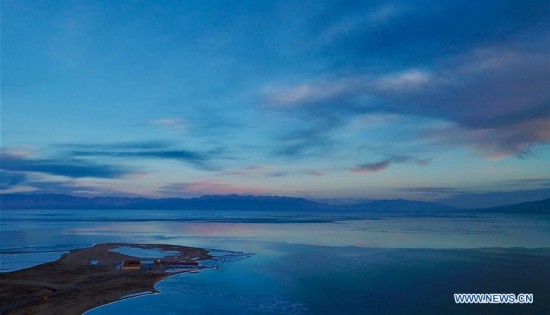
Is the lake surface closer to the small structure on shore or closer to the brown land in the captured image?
the brown land

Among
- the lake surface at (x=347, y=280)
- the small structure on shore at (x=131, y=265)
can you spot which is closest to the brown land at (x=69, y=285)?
the small structure on shore at (x=131, y=265)

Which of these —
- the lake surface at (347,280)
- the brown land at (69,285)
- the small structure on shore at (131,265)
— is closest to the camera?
the brown land at (69,285)

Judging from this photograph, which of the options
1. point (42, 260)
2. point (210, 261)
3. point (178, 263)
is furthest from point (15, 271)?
point (210, 261)

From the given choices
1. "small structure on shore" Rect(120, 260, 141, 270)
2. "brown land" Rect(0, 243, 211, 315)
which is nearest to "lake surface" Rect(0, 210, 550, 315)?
"brown land" Rect(0, 243, 211, 315)

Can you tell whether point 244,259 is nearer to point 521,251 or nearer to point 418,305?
point 418,305

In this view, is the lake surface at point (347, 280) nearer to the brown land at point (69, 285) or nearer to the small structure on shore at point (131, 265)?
the brown land at point (69, 285)

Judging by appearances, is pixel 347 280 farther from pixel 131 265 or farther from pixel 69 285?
pixel 69 285

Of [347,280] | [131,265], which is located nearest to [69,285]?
[131,265]

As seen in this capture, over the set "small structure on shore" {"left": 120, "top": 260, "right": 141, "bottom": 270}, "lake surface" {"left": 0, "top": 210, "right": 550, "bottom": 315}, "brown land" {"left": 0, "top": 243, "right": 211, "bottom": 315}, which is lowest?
"lake surface" {"left": 0, "top": 210, "right": 550, "bottom": 315}
